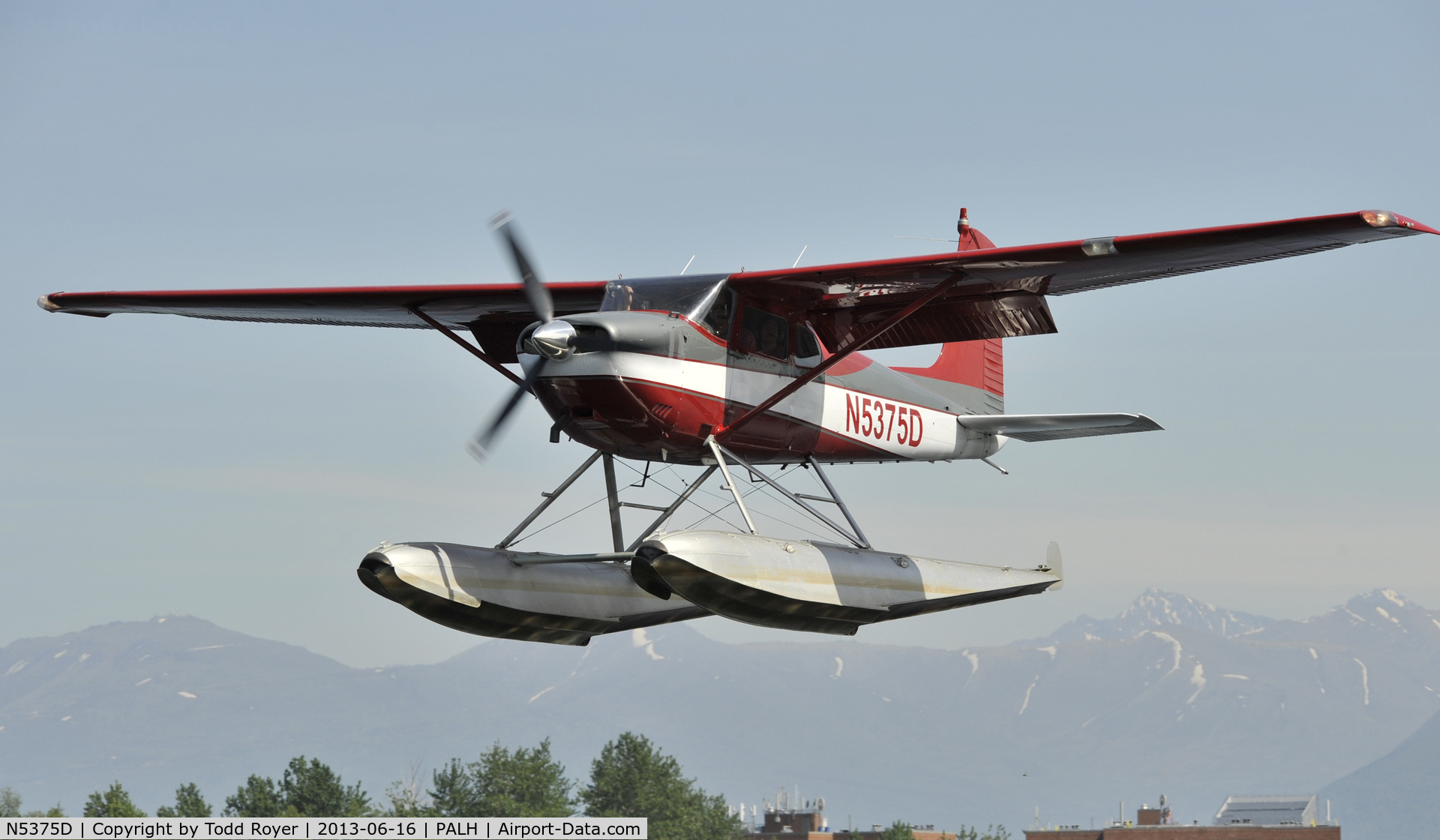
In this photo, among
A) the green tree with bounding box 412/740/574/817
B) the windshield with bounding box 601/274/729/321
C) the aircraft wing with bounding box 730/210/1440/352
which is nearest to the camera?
the aircraft wing with bounding box 730/210/1440/352

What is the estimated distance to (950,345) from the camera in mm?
21969

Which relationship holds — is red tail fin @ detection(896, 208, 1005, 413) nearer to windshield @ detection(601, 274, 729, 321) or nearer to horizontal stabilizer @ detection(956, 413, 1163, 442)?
horizontal stabilizer @ detection(956, 413, 1163, 442)

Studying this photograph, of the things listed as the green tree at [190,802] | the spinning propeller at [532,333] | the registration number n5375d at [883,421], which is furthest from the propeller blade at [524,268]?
the green tree at [190,802]

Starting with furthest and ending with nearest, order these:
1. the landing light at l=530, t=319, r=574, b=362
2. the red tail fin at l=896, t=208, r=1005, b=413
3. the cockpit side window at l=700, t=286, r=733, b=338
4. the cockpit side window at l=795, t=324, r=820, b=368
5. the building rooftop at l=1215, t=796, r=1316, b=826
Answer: the building rooftop at l=1215, t=796, r=1316, b=826
the red tail fin at l=896, t=208, r=1005, b=413
the cockpit side window at l=795, t=324, r=820, b=368
the cockpit side window at l=700, t=286, r=733, b=338
the landing light at l=530, t=319, r=574, b=362

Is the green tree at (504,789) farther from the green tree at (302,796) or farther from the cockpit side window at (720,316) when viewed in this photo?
the cockpit side window at (720,316)

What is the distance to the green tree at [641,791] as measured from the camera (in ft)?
377

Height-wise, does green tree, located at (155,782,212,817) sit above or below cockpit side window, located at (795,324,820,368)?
below

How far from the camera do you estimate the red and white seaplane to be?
50.0ft

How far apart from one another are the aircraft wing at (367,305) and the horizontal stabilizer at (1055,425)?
6.20 metres

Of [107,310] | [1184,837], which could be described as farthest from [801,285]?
[1184,837]

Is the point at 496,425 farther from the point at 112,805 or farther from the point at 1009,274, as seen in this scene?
the point at 112,805

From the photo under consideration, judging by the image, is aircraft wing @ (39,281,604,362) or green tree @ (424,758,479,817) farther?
green tree @ (424,758,479,817)

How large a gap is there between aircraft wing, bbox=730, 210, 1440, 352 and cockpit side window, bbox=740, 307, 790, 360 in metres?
0.23

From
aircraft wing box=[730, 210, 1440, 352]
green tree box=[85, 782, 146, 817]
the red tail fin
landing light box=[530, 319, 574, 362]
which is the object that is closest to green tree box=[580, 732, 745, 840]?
green tree box=[85, 782, 146, 817]
